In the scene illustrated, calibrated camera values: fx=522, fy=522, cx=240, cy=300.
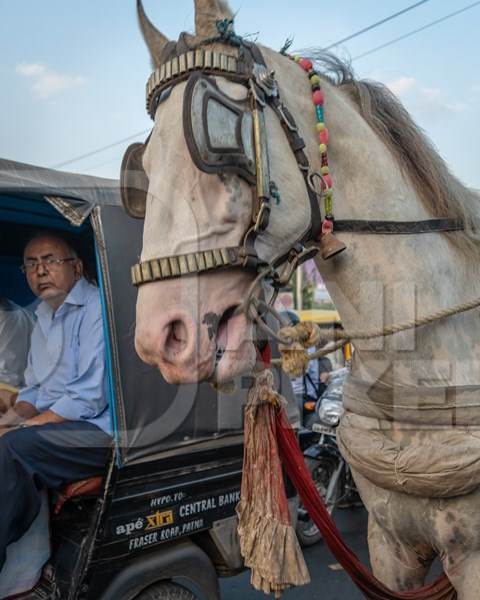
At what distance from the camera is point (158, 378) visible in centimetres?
269

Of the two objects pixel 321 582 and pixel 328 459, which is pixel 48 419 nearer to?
pixel 321 582

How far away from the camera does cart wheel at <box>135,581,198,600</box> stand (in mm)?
2578

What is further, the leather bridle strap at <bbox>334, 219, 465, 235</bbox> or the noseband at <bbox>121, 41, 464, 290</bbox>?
the leather bridle strap at <bbox>334, 219, 465, 235</bbox>

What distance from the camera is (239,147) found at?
1339mm

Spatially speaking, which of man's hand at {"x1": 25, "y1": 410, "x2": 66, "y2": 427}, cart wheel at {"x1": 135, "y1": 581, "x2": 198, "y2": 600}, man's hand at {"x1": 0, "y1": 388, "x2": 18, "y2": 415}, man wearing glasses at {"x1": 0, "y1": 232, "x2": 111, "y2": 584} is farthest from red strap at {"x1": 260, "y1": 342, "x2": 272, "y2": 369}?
man's hand at {"x1": 0, "y1": 388, "x2": 18, "y2": 415}

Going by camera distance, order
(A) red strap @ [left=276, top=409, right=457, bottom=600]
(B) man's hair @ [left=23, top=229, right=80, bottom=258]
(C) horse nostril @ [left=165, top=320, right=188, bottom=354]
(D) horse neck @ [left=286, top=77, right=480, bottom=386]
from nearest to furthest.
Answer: (C) horse nostril @ [left=165, top=320, right=188, bottom=354], (D) horse neck @ [left=286, top=77, right=480, bottom=386], (A) red strap @ [left=276, top=409, right=457, bottom=600], (B) man's hair @ [left=23, top=229, right=80, bottom=258]

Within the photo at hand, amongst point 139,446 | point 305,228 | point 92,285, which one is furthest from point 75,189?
point 305,228

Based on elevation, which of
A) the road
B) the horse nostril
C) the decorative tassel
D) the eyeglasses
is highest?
the eyeglasses

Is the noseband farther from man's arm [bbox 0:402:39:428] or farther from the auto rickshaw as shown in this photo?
man's arm [bbox 0:402:39:428]

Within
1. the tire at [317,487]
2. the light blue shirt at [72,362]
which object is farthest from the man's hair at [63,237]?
the tire at [317,487]

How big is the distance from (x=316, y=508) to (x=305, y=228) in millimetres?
1069

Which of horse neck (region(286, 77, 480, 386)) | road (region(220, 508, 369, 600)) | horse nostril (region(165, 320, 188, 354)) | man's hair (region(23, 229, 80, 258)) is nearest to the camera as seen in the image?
horse nostril (region(165, 320, 188, 354))

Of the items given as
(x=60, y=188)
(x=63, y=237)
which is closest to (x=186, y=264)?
(x=60, y=188)

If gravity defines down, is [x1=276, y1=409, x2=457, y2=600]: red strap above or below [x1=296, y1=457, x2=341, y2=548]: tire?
above
